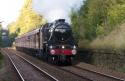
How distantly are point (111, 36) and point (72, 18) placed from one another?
15602 millimetres

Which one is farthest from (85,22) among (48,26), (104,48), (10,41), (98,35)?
(10,41)

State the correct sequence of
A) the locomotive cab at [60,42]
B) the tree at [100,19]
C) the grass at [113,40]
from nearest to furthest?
the grass at [113,40] → the locomotive cab at [60,42] → the tree at [100,19]

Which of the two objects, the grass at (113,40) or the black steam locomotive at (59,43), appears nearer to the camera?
the grass at (113,40)

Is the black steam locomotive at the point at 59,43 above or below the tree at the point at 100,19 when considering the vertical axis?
below

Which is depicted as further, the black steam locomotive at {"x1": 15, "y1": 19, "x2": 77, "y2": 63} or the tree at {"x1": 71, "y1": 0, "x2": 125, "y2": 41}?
the tree at {"x1": 71, "y1": 0, "x2": 125, "y2": 41}

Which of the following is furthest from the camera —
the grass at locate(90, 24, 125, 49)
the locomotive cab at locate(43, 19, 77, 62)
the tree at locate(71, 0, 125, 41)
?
the tree at locate(71, 0, 125, 41)

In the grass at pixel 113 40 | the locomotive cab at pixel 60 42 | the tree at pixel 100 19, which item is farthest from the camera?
the tree at pixel 100 19

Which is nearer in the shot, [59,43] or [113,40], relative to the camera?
[113,40]

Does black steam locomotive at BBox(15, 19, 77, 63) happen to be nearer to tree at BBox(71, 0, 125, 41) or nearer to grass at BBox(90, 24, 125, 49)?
grass at BBox(90, 24, 125, 49)

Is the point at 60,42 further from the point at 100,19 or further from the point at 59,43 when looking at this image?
the point at 100,19

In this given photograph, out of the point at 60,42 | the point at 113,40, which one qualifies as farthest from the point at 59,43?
Result: the point at 113,40

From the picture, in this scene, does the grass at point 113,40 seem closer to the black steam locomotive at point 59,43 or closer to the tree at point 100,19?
the tree at point 100,19

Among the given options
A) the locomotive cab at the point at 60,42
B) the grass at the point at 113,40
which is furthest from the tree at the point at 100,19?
the locomotive cab at the point at 60,42

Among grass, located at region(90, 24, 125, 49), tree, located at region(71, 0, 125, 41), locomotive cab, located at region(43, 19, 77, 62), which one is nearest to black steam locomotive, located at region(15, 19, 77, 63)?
locomotive cab, located at region(43, 19, 77, 62)
